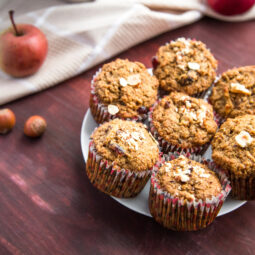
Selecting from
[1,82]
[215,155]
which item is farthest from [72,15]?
[215,155]

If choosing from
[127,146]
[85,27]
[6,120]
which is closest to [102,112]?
[127,146]

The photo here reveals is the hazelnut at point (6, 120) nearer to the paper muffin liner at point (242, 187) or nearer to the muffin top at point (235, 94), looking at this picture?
the muffin top at point (235, 94)

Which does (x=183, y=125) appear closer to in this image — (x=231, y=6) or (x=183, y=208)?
(x=183, y=208)

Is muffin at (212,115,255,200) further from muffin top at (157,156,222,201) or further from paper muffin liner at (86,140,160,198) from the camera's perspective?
paper muffin liner at (86,140,160,198)

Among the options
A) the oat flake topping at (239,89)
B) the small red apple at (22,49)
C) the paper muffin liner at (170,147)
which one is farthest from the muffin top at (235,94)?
the small red apple at (22,49)

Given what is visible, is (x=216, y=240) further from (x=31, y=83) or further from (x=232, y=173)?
(x=31, y=83)
